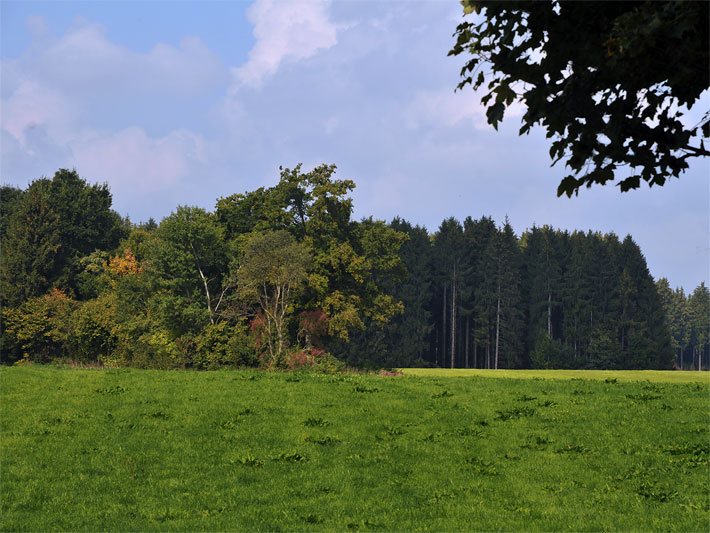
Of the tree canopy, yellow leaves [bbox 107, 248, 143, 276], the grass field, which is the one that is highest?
yellow leaves [bbox 107, 248, 143, 276]

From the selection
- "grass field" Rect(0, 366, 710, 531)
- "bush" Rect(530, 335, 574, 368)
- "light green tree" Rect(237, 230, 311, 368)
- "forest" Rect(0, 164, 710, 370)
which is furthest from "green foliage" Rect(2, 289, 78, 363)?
"bush" Rect(530, 335, 574, 368)

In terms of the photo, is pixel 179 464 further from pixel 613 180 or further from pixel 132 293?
pixel 132 293

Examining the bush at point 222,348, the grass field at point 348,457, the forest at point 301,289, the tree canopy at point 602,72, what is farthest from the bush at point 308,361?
the tree canopy at point 602,72

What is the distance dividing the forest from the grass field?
2835cm

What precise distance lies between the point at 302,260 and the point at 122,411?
1261 inches

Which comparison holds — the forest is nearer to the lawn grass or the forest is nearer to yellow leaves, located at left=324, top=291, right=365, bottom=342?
yellow leaves, located at left=324, top=291, right=365, bottom=342

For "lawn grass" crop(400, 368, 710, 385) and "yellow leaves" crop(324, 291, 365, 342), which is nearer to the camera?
"lawn grass" crop(400, 368, 710, 385)

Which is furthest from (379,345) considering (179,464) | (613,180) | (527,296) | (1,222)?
Result: (613,180)

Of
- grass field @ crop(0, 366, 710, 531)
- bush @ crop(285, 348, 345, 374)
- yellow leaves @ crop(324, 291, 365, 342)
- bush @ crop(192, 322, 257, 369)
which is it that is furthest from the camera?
yellow leaves @ crop(324, 291, 365, 342)

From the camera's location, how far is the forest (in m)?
58.1

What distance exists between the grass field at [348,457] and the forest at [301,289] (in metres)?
28.3

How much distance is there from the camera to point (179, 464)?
1698cm

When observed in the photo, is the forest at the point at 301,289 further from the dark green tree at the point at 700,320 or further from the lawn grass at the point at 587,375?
the dark green tree at the point at 700,320

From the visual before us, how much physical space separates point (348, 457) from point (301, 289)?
40.9 meters
